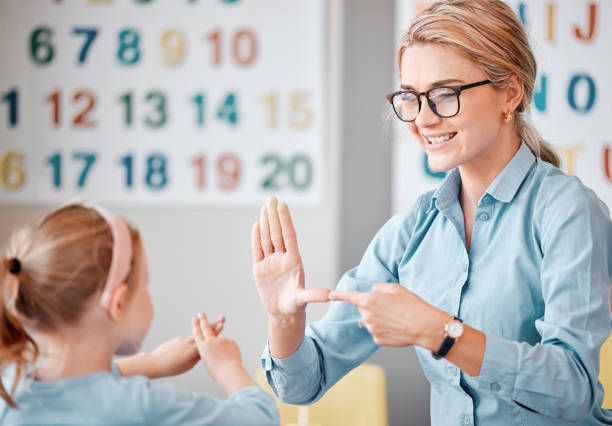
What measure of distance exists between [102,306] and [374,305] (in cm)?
43

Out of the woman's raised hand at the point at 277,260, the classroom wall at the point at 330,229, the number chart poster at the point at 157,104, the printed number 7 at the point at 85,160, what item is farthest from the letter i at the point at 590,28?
the printed number 7 at the point at 85,160

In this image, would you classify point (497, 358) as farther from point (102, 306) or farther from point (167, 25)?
point (167, 25)

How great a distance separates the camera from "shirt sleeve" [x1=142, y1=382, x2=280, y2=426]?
933 mm

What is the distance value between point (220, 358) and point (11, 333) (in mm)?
330

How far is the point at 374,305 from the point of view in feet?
3.26

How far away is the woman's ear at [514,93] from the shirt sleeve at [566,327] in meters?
0.21

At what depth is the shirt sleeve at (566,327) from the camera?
1.00 meters

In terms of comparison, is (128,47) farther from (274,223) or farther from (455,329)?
(455,329)

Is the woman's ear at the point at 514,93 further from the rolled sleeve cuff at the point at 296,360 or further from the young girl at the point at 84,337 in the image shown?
the young girl at the point at 84,337

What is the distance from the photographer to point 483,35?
46.0 inches

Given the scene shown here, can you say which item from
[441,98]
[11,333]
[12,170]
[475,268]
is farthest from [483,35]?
[12,170]

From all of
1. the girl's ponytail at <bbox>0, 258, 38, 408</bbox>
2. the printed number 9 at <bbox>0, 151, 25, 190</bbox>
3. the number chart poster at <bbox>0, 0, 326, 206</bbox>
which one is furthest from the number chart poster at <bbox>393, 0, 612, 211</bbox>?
the girl's ponytail at <bbox>0, 258, 38, 408</bbox>

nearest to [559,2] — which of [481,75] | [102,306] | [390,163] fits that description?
[390,163]

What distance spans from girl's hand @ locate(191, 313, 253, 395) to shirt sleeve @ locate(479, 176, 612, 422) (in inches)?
15.6
